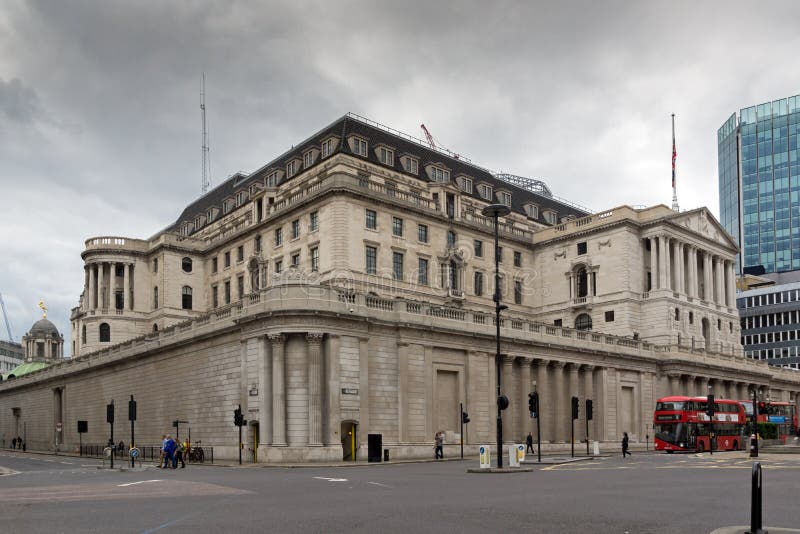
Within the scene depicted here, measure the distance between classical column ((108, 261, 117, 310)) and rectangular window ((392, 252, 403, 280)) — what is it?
38.5 m

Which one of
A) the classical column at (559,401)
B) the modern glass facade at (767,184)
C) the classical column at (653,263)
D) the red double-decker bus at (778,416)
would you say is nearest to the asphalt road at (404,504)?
the classical column at (559,401)

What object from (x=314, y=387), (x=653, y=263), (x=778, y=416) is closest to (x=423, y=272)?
(x=653, y=263)

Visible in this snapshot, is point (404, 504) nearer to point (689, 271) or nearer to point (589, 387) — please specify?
point (589, 387)

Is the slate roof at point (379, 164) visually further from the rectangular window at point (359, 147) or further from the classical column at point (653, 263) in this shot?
the classical column at point (653, 263)

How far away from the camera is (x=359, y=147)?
8356 centimetres

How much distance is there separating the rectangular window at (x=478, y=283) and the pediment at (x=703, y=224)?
2126cm

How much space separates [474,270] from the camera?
84.5 meters

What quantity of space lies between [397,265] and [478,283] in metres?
11.0

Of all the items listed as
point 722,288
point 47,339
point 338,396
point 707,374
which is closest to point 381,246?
point 338,396

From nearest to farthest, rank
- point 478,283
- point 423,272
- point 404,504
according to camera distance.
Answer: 1. point 404,504
2. point 423,272
3. point 478,283

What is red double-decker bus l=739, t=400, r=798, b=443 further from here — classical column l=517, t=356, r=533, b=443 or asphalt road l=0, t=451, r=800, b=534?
asphalt road l=0, t=451, r=800, b=534

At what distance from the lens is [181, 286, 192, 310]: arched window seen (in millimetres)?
95688

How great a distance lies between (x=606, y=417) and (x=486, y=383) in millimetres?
15862

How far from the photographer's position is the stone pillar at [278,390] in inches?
1925
